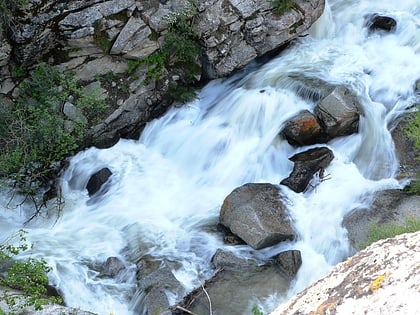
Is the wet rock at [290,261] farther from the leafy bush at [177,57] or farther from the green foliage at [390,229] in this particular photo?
the leafy bush at [177,57]

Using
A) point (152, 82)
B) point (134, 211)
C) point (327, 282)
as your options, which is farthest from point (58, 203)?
point (327, 282)

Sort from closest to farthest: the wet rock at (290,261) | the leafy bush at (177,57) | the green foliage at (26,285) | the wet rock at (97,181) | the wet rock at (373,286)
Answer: the wet rock at (373,286) → the green foliage at (26,285) → the wet rock at (290,261) → the wet rock at (97,181) → the leafy bush at (177,57)

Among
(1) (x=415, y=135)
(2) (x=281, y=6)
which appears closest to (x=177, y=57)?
(2) (x=281, y=6)

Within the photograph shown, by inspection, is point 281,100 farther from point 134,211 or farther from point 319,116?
point 134,211

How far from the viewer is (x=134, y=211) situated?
958 centimetres

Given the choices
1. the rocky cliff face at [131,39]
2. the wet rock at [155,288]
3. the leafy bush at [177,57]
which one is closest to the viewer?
the wet rock at [155,288]

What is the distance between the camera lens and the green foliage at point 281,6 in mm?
11070

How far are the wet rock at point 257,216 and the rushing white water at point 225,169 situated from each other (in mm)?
237

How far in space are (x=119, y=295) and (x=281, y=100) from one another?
525 centimetres

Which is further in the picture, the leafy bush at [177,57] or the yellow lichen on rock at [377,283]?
the leafy bush at [177,57]

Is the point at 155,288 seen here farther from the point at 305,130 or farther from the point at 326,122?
the point at 326,122

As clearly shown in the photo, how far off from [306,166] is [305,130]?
0.78 meters

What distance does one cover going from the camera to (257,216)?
8602 millimetres

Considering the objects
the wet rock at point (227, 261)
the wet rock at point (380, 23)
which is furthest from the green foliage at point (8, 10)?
the wet rock at point (380, 23)
